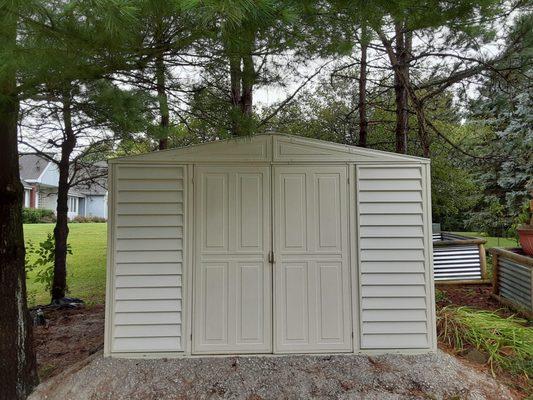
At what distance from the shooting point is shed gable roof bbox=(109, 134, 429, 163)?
305 cm

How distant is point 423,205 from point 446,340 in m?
1.37

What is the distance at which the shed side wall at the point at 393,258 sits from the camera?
2.98 m

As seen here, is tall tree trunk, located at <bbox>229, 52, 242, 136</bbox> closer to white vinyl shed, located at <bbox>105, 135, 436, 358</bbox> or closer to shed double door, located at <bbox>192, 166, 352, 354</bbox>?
white vinyl shed, located at <bbox>105, 135, 436, 358</bbox>

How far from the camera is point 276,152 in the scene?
3.08 m

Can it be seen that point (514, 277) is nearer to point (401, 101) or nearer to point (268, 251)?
point (401, 101)

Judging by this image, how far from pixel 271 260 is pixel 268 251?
0.08 metres

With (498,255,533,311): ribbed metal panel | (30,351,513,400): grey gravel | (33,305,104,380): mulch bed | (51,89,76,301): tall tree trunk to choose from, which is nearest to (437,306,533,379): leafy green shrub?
(30,351,513,400): grey gravel

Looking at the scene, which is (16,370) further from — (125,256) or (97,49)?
(97,49)

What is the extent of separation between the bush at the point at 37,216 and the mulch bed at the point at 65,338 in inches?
447

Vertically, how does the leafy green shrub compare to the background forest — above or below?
below

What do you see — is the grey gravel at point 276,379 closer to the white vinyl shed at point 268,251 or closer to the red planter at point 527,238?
the white vinyl shed at point 268,251

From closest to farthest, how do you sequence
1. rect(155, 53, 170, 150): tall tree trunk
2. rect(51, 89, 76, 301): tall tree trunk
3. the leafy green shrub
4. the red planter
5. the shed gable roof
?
rect(155, 53, 170, 150): tall tree trunk, the leafy green shrub, the shed gable roof, the red planter, rect(51, 89, 76, 301): tall tree trunk

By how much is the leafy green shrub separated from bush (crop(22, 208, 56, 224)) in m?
14.9

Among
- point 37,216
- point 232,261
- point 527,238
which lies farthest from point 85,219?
point 527,238
